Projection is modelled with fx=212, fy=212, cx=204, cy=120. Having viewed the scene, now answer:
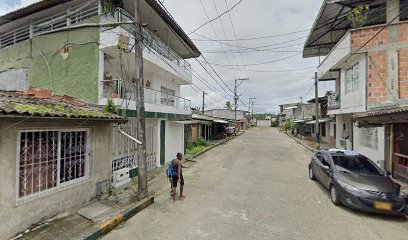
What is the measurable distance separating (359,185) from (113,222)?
22.9 ft

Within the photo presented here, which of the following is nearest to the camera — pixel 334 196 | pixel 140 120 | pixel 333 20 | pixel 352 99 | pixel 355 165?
pixel 334 196

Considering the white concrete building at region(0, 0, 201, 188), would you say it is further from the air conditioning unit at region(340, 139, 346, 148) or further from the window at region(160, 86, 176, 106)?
the air conditioning unit at region(340, 139, 346, 148)

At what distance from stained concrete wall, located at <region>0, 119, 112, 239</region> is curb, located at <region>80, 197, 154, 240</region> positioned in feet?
5.21

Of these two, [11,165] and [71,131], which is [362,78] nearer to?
[71,131]

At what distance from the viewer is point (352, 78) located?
13984 mm

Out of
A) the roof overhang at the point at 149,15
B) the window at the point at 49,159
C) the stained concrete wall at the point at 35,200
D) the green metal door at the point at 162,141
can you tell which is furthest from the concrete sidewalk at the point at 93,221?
the roof overhang at the point at 149,15

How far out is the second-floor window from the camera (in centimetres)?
1336

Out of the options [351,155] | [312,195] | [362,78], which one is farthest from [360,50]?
[312,195]

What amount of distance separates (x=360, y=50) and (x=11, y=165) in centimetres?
1609

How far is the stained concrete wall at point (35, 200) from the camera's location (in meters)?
4.61

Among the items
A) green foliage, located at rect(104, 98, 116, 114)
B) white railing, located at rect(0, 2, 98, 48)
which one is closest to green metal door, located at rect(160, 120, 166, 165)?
green foliage, located at rect(104, 98, 116, 114)

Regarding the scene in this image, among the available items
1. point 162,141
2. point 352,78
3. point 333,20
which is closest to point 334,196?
point 162,141

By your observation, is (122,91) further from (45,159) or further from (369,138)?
(369,138)

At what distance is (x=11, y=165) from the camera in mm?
4781
